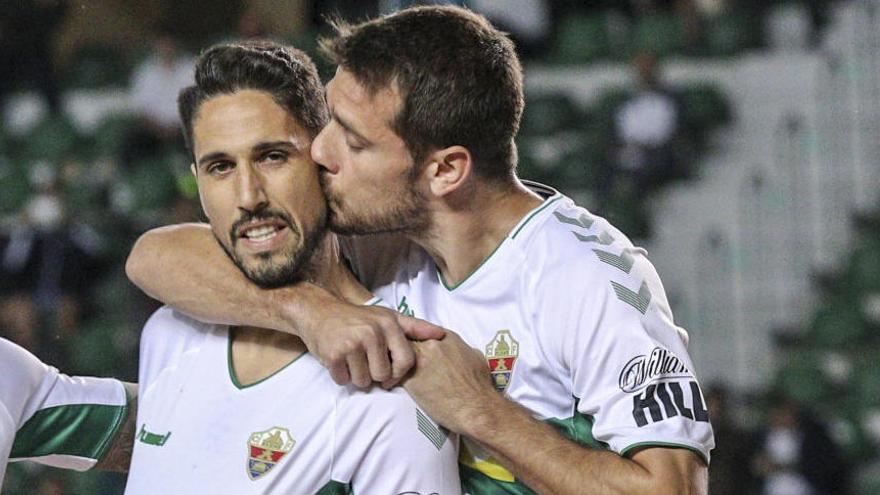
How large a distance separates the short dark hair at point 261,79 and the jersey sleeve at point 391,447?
22.2 inches

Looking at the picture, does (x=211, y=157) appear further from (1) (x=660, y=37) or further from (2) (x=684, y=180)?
(1) (x=660, y=37)

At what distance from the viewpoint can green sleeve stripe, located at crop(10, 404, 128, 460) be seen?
2615mm

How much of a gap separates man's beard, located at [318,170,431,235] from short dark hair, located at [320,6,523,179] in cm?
8

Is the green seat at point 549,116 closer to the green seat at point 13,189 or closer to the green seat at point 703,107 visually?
the green seat at point 703,107

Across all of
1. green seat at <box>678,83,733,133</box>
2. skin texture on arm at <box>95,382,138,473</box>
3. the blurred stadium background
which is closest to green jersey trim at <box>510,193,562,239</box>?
skin texture on arm at <box>95,382,138,473</box>

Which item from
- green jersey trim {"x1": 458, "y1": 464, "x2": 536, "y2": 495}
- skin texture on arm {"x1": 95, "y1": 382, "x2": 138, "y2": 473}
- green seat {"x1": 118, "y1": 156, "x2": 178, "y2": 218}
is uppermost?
skin texture on arm {"x1": 95, "y1": 382, "x2": 138, "y2": 473}

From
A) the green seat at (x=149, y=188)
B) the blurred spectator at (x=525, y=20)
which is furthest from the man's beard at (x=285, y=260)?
the blurred spectator at (x=525, y=20)

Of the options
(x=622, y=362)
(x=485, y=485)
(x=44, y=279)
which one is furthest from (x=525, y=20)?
(x=622, y=362)

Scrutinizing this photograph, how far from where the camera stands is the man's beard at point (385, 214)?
8.42ft

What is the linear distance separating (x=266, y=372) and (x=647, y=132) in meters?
5.63

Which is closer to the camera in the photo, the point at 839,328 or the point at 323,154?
the point at 323,154

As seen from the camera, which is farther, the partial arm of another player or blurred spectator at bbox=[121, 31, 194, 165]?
blurred spectator at bbox=[121, 31, 194, 165]

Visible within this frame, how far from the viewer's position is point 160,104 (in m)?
8.45

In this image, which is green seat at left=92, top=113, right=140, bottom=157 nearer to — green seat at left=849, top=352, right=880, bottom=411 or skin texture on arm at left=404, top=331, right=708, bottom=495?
green seat at left=849, top=352, right=880, bottom=411
